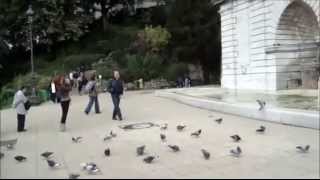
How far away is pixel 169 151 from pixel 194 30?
119ft

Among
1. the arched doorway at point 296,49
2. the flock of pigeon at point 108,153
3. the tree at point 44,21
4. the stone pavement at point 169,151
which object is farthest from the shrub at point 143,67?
the flock of pigeon at point 108,153

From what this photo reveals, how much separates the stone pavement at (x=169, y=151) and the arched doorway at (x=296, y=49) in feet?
35.8

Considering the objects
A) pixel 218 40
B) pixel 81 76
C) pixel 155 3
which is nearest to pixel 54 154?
pixel 81 76

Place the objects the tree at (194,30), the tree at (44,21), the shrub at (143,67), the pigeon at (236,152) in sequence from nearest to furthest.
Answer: the pigeon at (236,152) < the shrub at (143,67) < the tree at (44,21) < the tree at (194,30)

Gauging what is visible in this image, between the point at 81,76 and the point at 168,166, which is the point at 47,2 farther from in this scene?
the point at 168,166

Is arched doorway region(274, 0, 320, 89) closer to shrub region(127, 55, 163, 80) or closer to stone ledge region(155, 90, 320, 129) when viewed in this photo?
stone ledge region(155, 90, 320, 129)

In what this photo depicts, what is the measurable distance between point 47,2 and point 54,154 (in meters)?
36.9

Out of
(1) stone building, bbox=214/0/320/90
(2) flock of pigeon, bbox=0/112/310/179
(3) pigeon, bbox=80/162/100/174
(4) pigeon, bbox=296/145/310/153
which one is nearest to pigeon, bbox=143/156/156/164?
(2) flock of pigeon, bbox=0/112/310/179

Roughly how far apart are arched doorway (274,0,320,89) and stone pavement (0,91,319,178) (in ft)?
35.8

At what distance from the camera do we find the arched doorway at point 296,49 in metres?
27.6

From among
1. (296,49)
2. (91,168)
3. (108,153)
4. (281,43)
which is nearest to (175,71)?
(281,43)

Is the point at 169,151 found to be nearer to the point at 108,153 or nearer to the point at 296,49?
the point at 108,153

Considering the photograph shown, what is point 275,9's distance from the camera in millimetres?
28094

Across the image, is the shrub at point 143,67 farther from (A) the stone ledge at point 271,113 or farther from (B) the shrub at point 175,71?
(A) the stone ledge at point 271,113
